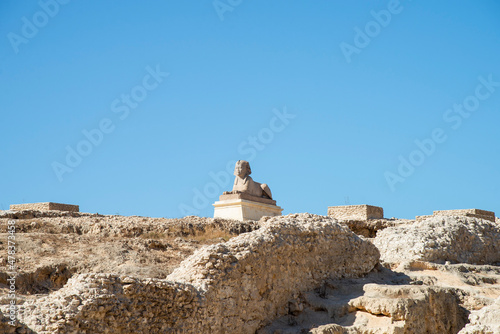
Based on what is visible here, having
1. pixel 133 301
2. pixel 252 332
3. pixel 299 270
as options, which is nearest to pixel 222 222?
pixel 299 270

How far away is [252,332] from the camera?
8.70 m

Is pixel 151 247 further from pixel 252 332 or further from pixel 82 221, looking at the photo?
pixel 252 332

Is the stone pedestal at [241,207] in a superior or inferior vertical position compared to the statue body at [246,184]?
inferior

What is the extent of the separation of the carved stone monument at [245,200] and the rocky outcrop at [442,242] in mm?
5930

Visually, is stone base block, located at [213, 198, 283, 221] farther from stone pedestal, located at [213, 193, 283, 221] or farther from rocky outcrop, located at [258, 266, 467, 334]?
rocky outcrop, located at [258, 266, 467, 334]

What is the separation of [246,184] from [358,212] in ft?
14.8

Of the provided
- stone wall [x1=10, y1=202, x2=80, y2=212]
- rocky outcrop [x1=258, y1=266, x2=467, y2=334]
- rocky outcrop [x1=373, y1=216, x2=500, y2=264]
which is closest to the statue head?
stone wall [x1=10, y1=202, x2=80, y2=212]

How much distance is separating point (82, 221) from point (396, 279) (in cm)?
787

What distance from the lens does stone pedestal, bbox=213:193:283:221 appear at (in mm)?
19609

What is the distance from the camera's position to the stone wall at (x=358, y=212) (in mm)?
22156

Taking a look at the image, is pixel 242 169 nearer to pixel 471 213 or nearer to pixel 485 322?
pixel 471 213

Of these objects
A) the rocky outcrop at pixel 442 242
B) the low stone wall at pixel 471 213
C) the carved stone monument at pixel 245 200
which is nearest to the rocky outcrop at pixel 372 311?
the rocky outcrop at pixel 442 242

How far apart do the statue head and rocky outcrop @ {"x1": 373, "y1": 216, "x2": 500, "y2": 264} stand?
682 centimetres

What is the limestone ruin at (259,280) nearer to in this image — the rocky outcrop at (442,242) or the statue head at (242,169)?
the rocky outcrop at (442,242)
